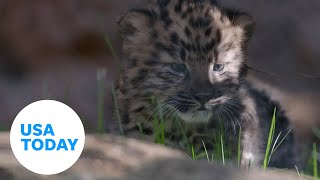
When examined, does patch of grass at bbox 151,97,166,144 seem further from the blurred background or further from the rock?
the blurred background

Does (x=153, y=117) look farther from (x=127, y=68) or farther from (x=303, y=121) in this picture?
(x=303, y=121)

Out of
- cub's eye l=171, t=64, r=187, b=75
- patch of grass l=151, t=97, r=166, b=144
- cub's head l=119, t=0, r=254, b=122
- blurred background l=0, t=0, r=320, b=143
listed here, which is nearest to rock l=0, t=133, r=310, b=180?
patch of grass l=151, t=97, r=166, b=144

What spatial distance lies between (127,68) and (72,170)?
176 cm

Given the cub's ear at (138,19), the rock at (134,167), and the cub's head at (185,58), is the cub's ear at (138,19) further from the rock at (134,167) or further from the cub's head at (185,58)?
the rock at (134,167)

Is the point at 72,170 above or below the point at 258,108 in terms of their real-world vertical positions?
above

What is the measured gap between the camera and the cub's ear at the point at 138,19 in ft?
12.4

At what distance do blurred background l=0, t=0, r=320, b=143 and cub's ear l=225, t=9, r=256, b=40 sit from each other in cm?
261

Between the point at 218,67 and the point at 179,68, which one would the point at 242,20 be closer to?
the point at 218,67

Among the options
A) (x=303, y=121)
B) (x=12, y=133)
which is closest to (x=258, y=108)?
(x=303, y=121)

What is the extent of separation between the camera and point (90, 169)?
6.69 feet

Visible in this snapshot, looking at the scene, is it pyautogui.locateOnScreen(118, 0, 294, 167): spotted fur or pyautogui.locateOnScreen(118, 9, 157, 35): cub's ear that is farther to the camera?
pyautogui.locateOnScreen(118, 9, 157, 35): cub's ear

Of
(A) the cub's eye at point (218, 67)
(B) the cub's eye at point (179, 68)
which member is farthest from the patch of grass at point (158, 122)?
(A) the cub's eye at point (218, 67)

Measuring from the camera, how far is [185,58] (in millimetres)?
3582

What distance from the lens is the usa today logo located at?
2.19 metres
